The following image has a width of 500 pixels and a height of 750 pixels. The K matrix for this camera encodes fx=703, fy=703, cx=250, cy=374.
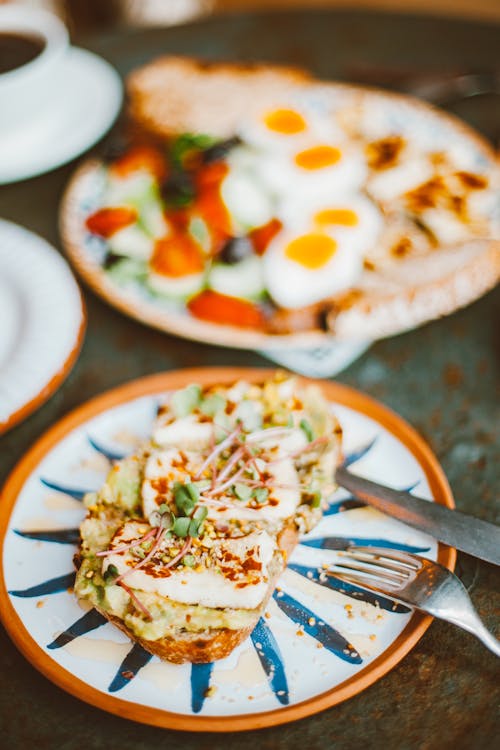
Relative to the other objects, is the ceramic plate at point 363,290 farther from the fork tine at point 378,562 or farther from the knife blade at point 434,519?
the fork tine at point 378,562

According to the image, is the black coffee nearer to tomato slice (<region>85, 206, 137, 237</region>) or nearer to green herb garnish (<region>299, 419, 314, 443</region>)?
tomato slice (<region>85, 206, 137, 237</region>)

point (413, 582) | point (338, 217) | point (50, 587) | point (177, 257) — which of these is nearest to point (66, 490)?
point (50, 587)

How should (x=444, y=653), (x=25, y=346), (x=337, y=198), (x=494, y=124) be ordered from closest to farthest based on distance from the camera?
(x=444, y=653), (x=25, y=346), (x=337, y=198), (x=494, y=124)

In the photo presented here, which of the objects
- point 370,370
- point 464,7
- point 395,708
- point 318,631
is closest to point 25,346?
point 370,370

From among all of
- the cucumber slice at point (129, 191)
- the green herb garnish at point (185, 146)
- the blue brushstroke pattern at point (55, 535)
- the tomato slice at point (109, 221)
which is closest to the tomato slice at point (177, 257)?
the tomato slice at point (109, 221)

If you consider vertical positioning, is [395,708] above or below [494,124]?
below

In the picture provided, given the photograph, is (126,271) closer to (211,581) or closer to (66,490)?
(66,490)

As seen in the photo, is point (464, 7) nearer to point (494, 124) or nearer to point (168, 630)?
point (494, 124)
